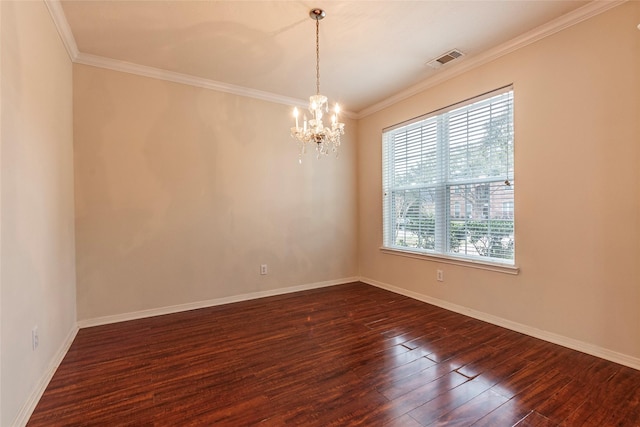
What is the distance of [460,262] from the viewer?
10.8 ft

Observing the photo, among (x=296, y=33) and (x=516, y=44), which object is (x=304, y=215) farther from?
(x=516, y=44)

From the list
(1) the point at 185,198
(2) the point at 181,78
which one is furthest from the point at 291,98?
(1) the point at 185,198

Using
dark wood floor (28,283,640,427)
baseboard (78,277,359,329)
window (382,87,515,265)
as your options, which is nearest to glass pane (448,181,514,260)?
window (382,87,515,265)

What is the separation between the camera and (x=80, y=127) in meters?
2.95

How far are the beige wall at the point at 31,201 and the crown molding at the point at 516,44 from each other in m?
3.55

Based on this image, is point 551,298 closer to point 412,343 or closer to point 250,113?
point 412,343

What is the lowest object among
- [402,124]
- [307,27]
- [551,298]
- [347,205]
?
[551,298]

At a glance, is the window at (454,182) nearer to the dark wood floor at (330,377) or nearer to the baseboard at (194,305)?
the dark wood floor at (330,377)

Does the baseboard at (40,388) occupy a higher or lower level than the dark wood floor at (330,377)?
higher

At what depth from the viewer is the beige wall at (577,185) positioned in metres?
2.17

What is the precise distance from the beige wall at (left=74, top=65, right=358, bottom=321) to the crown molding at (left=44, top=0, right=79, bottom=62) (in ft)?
0.70

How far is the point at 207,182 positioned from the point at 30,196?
5.94ft

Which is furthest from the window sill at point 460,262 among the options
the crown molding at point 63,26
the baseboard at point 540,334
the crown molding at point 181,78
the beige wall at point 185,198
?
the crown molding at point 63,26

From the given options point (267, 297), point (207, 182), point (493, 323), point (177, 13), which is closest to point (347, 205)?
point (267, 297)
